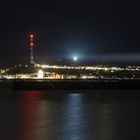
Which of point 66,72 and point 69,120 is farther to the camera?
point 66,72

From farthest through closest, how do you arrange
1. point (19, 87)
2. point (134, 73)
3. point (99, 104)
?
point (134, 73) → point (19, 87) → point (99, 104)

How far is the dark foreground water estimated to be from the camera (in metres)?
12.5

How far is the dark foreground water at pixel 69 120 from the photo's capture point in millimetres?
12453

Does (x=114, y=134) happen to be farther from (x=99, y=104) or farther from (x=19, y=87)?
(x=19, y=87)

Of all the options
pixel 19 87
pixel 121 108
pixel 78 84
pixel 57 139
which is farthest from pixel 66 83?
pixel 57 139

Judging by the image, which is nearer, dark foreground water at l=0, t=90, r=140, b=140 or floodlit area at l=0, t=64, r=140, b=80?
dark foreground water at l=0, t=90, r=140, b=140

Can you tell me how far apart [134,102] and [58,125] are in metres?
6.51

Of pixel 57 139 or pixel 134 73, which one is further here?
pixel 134 73

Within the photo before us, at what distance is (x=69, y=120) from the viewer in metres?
14.7

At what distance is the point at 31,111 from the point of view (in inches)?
654

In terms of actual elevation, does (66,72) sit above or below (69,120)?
above

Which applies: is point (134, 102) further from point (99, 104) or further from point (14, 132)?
point (14, 132)

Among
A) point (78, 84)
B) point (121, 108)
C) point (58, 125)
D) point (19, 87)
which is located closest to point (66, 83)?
point (78, 84)

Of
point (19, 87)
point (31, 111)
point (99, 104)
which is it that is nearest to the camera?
point (31, 111)
